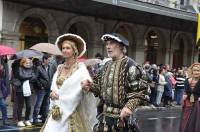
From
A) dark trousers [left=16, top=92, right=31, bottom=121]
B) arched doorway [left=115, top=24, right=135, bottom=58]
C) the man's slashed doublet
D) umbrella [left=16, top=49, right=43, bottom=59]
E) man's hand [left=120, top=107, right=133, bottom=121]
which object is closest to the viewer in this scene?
man's hand [left=120, top=107, right=133, bottom=121]

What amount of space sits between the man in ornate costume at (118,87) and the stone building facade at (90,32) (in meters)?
13.5

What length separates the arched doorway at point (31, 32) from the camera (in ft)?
65.5

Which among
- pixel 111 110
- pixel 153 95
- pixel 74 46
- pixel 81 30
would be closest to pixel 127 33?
pixel 81 30

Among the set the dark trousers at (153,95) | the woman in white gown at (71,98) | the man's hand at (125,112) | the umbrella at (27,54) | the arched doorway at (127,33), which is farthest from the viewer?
the arched doorway at (127,33)

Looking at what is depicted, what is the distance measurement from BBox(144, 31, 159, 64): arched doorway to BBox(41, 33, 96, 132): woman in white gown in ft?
70.8

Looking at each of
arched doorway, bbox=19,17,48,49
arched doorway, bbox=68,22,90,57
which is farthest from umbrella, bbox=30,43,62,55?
arched doorway, bbox=68,22,90,57

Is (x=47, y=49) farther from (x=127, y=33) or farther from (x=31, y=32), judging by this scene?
(x=127, y=33)

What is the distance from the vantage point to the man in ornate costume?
5004mm

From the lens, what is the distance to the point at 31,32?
20344mm

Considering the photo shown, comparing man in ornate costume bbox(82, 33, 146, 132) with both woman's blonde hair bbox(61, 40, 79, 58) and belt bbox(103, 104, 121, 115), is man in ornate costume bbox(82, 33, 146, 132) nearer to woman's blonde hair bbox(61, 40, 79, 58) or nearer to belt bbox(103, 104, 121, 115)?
belt bbox(103, 104, 121, 115)

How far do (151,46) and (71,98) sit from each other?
22.5 meters

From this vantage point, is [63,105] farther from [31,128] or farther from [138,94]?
[31,128]

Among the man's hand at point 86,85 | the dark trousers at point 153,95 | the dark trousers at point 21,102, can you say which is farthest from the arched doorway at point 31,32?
the man's hand at point 86,85

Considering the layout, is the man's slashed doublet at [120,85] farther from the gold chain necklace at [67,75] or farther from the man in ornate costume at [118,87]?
the gold chain necklace at [67,75]
